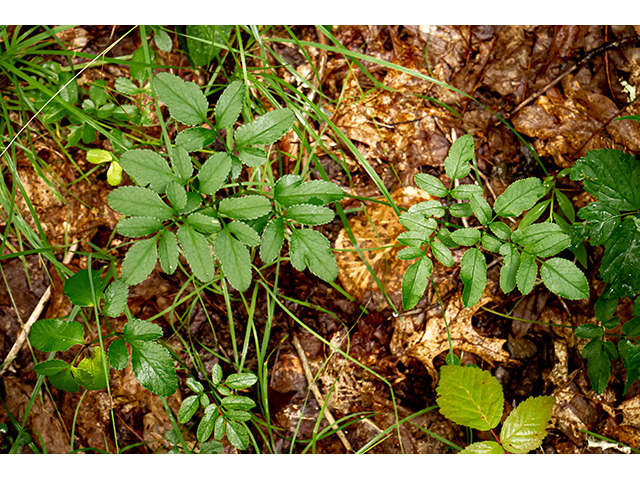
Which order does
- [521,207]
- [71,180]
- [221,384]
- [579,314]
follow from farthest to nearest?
[71,180], [579,314], [221,384], [521,207]

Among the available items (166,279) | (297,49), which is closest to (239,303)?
(166,279)

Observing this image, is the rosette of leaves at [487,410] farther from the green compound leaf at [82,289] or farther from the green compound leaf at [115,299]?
the green compound leaf at [82,289]

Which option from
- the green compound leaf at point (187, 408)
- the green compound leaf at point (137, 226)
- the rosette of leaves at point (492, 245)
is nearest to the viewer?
the green compound leaf at point (137, 226)

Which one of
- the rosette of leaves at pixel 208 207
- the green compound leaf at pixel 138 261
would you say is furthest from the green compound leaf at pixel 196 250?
the green compound leaf at pixel 138 261

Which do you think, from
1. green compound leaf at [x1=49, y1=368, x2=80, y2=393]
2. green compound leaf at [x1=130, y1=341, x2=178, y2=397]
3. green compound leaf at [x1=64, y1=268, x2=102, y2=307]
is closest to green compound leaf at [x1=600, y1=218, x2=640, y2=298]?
green compound leaf at [x1=130, y1=341, x2=178, y2=397]

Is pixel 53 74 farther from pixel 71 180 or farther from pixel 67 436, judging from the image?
pixel 67 436

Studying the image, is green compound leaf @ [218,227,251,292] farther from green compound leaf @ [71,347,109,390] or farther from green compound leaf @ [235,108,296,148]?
green compound leaf @ [71,347,109,390]
